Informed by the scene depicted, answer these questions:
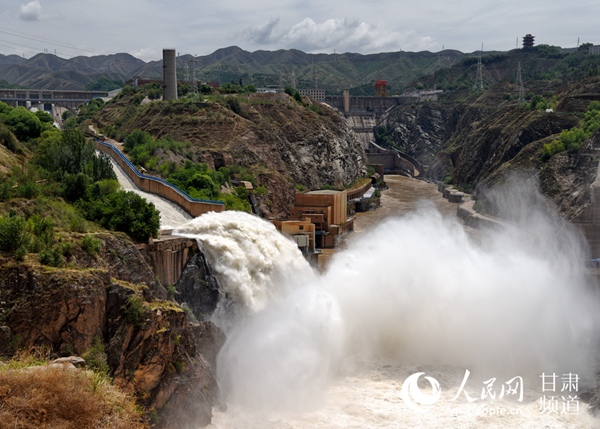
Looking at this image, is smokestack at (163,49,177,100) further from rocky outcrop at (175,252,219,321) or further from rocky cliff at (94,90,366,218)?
rocky outcrop at (175,252,219,321)

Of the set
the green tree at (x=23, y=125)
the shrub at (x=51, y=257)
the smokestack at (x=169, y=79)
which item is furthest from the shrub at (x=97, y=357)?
the smokestack at (x=169, y=79)

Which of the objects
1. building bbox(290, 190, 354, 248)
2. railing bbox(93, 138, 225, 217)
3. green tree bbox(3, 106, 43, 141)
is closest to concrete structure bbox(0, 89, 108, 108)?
building bbox(290, 190, 354, 248)

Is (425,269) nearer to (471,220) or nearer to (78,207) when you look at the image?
(78,207)

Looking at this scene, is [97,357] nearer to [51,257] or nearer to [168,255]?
[51,257]

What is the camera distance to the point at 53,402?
12.9 meters

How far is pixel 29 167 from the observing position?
29.6m

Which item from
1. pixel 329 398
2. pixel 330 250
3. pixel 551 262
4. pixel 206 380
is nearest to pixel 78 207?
pixel 206 380

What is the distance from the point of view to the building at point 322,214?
52834 millimetres

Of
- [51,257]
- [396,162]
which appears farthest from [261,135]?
[396,162]

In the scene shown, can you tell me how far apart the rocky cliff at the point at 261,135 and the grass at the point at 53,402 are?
35.2 meters

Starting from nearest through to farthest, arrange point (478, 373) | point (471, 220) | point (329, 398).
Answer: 1. point (329, 398)
2. point (478, 373)
3. point (471, 220)

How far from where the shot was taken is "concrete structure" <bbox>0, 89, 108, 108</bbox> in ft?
373

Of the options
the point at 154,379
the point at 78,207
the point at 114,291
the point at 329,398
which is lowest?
the point at 329,398

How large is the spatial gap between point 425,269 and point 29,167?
1947 cm
